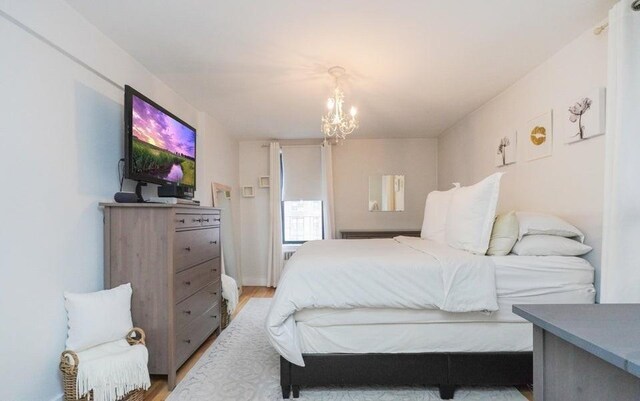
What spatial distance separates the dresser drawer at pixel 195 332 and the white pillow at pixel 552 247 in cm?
233

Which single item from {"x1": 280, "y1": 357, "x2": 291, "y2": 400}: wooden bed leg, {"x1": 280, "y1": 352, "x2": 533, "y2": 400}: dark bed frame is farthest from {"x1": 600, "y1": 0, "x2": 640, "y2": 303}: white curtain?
{"x1": 280, "y1": 357, "x2": 291, "y2": 400}: wooden bed leg

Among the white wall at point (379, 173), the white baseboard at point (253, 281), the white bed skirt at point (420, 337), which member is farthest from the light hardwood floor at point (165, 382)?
the white wall at point (379, 173)

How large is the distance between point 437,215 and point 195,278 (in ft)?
7.42

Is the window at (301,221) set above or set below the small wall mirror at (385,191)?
below

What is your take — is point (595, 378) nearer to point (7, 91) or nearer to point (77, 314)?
point (77, 314)

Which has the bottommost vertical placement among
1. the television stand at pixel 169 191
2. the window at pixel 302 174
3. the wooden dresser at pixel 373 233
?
the wooden dresser at pixel 373 233

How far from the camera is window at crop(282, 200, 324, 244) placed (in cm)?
504

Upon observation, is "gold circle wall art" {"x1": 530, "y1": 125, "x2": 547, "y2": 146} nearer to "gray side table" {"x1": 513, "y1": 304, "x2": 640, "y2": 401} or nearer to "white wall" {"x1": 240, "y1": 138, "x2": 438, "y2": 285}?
"gray side table" {"x1": 513, "y1": 304, "x2": 640, "y2": 401}

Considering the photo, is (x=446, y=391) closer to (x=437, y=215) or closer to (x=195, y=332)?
(x=437, y=215)

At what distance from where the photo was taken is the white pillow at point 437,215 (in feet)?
9.32

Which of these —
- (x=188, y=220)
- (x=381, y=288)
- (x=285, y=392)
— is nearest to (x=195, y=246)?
(x=188, y=220)

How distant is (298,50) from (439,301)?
76.4 inches

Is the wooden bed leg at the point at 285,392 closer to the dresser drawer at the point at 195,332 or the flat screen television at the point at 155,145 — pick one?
the dresser drawer at the point at 195,332

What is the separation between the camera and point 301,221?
16.6 ft
